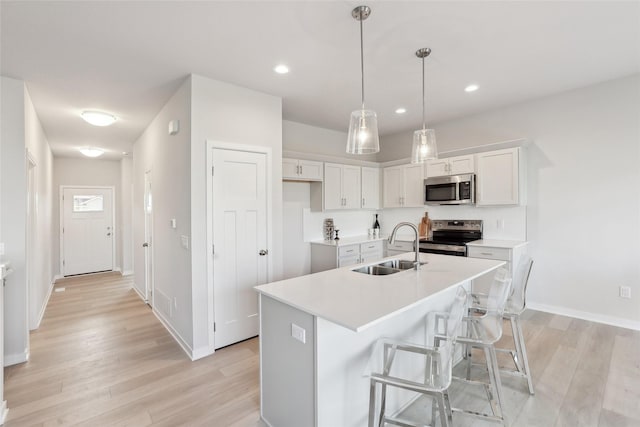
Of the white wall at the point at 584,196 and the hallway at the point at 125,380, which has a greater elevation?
the white wall at the point at 584,196

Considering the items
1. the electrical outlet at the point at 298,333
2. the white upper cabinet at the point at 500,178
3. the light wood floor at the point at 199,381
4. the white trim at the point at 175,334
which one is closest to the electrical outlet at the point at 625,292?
the light wood floor at the point at 199,381

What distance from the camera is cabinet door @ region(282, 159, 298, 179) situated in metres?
3.99

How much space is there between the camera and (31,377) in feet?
8.41

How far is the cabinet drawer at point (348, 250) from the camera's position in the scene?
4262 millimetres

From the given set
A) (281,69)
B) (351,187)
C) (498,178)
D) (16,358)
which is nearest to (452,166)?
(498,178)

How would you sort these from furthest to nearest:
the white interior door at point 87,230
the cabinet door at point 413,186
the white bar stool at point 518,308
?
1. the white interior door at point 87,230
2. the cabinet door at point 413,186
3. the white bar stool at point 518,308

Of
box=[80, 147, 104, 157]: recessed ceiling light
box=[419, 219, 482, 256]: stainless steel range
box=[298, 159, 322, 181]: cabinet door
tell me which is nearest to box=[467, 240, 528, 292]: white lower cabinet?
box=[419, 219, 482, 256]: stainless steel range

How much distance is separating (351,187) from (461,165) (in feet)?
5.41

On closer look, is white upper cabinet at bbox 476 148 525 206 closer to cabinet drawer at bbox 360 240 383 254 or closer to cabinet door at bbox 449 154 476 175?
cabinet door at bbox 449 154 476 175

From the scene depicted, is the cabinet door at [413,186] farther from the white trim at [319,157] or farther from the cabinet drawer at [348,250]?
the cabinet drawer at [348,250]

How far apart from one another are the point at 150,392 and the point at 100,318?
2.25 metres

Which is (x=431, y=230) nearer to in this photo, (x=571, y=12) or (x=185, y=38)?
(x=571, y=12)

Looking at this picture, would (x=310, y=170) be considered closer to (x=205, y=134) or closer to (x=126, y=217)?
(x=205, y=134)

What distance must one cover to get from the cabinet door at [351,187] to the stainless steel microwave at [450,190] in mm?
1068
